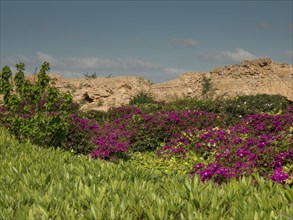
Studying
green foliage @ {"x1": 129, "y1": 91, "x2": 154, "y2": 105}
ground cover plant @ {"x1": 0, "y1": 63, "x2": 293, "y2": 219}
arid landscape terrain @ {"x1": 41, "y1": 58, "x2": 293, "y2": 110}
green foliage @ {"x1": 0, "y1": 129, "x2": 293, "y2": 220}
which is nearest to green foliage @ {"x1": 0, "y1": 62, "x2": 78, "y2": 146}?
ground cover plant @ {"x1": 0, "y1": 63, "x2": 293, "y2": 219}

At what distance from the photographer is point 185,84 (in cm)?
2630

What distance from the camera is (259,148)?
7.67 m

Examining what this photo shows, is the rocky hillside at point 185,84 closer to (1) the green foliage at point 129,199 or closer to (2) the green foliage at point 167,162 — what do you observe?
(2) the green foliage at point 167,162

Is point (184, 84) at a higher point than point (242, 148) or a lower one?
higher

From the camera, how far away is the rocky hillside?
76.5 ft

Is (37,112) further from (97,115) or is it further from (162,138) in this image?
(97,115)

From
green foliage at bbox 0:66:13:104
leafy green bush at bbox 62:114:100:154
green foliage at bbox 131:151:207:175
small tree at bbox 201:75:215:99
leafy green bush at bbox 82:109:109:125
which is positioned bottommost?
green foliage at bbox 131:151:207:175

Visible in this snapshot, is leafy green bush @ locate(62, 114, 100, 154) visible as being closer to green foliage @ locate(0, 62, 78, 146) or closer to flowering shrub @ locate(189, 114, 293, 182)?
green foliage @ locate(0, 62, 78, 146)

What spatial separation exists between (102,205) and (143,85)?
70.9 feet

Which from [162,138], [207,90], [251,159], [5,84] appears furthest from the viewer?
[207,90]

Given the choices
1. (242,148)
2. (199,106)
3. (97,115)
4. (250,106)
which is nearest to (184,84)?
(199,106)

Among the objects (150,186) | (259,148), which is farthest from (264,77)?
(150,186)

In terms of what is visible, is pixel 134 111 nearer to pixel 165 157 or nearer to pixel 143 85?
pixel 165 157

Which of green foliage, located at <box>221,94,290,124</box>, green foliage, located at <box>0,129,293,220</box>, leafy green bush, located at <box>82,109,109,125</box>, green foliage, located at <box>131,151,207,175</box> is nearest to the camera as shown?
green foliage, located at <box>0,129,293,220</box>
